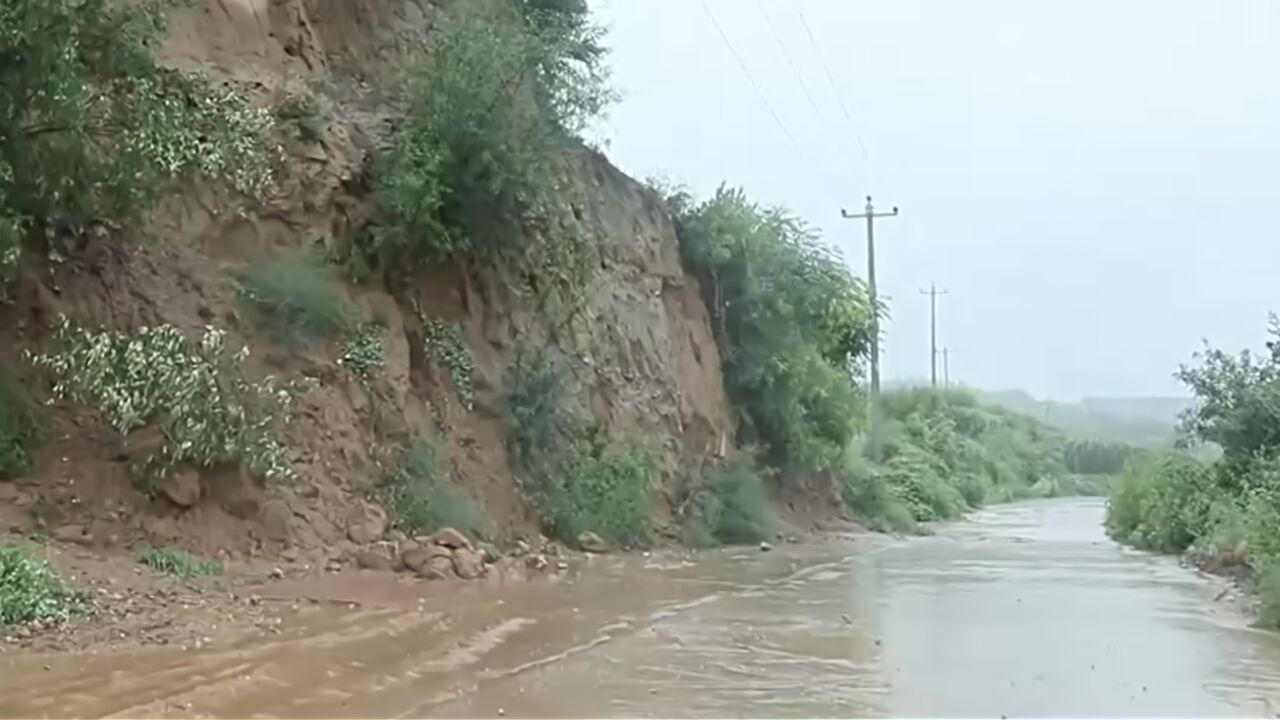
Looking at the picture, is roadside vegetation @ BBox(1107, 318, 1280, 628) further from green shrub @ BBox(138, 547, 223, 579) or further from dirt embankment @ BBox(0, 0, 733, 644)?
green shrub @ BBox(138, 547, 223, 579)

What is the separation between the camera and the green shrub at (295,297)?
1612 cm

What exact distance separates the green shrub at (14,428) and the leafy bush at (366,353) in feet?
14.1

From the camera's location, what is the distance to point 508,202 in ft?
60.6

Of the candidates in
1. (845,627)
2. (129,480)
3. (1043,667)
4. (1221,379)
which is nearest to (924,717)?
(1043,667)

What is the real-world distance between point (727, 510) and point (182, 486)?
14598 millimetres

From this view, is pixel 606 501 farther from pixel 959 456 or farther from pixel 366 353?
pixel 959 456

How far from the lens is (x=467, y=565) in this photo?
1408 cm

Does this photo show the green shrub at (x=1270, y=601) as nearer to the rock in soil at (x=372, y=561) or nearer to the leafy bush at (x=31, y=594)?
the rock in soil at (x=372, y=561)

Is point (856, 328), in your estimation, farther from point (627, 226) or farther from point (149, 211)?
point (149, 211)

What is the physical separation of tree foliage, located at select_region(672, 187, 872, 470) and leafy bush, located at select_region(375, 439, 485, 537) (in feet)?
46.5

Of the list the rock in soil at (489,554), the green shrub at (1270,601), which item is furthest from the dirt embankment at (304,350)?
the green shrub at (1270,601)

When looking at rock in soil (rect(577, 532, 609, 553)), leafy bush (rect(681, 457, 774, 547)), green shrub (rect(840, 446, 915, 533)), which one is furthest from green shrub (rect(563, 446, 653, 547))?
green shrub (rect(840, 446, 915, 533))

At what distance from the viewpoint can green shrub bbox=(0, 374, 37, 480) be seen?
1268 centimetres

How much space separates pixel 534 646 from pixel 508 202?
31.5ft
